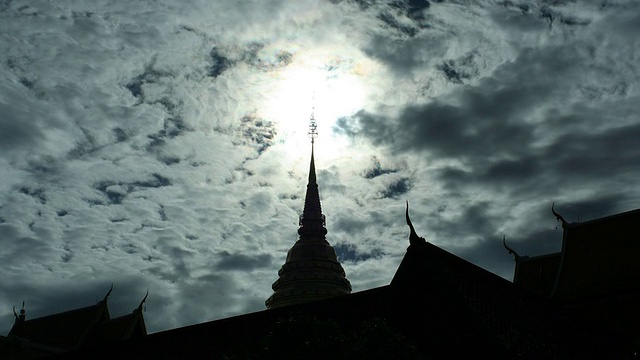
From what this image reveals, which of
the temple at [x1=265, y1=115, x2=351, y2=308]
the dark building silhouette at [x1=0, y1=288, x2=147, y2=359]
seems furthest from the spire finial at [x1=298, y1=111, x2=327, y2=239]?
the dark building silhouette at [x1=0, y1=288, x2=147, y2=359]

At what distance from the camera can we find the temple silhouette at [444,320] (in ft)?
54.2

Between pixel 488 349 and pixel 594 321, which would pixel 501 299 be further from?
pixel 594 321

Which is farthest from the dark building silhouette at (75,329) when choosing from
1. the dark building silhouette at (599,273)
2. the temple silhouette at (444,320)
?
the dark building silhouette at (599,273)

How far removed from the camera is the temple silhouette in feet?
54.2

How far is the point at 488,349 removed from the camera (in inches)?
753

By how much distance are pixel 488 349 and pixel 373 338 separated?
492 cm

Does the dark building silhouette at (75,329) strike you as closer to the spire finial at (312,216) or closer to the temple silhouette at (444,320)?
the temple silhouette at (444,320)

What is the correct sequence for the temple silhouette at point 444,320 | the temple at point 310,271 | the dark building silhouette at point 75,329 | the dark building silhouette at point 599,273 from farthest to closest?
the temple at point 310,271, the dark building silhouette at point 75,329, the dark building silhouette at point 599,273, the temple silhouette at point 444,320

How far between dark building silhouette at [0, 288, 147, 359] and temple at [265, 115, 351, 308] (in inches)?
1575

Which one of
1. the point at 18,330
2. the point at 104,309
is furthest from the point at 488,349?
the point at 18,330

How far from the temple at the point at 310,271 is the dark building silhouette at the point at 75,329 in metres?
40.0

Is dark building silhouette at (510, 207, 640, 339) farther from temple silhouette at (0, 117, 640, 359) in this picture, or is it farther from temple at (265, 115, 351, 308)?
temple at (265, 115, 351, 308)

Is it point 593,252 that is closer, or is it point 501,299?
point 501,299

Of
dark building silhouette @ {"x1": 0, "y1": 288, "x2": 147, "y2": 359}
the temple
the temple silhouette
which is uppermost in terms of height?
the temple
